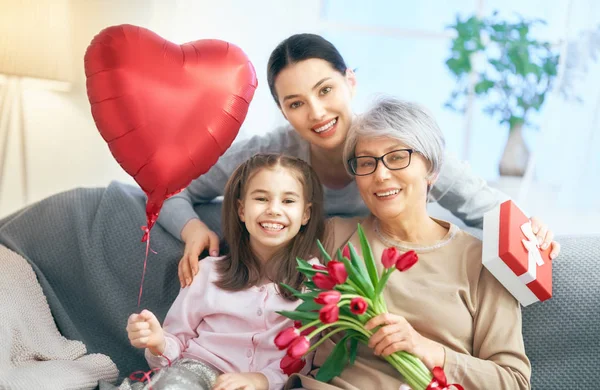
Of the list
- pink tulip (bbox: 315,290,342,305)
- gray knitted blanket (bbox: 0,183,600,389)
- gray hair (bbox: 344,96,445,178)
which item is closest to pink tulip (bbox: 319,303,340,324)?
pink tulip (bbox: 315,290,342,305)

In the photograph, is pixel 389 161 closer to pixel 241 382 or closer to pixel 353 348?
pixel 353 348

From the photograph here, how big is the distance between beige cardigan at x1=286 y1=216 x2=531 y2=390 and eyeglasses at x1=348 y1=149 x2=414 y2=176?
7.9 inches

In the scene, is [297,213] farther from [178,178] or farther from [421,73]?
[421,73]

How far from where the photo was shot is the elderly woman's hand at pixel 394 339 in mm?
1280

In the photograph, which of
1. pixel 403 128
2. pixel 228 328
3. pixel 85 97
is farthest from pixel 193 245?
pixel 85 97

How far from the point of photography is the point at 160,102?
1.43 meters

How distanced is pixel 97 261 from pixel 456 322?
1009mm

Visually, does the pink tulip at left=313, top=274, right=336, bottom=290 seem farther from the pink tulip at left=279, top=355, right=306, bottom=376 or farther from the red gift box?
the red gift box

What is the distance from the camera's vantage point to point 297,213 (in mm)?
1583

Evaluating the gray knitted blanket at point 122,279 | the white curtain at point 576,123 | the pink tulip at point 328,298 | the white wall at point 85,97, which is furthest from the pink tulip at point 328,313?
the white curtain at point 576,123

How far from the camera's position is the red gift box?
143 cm

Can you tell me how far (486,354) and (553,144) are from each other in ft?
5.36

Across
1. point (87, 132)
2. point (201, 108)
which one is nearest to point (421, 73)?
point (87, 132)

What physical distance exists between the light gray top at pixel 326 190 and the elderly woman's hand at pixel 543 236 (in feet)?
0.83
